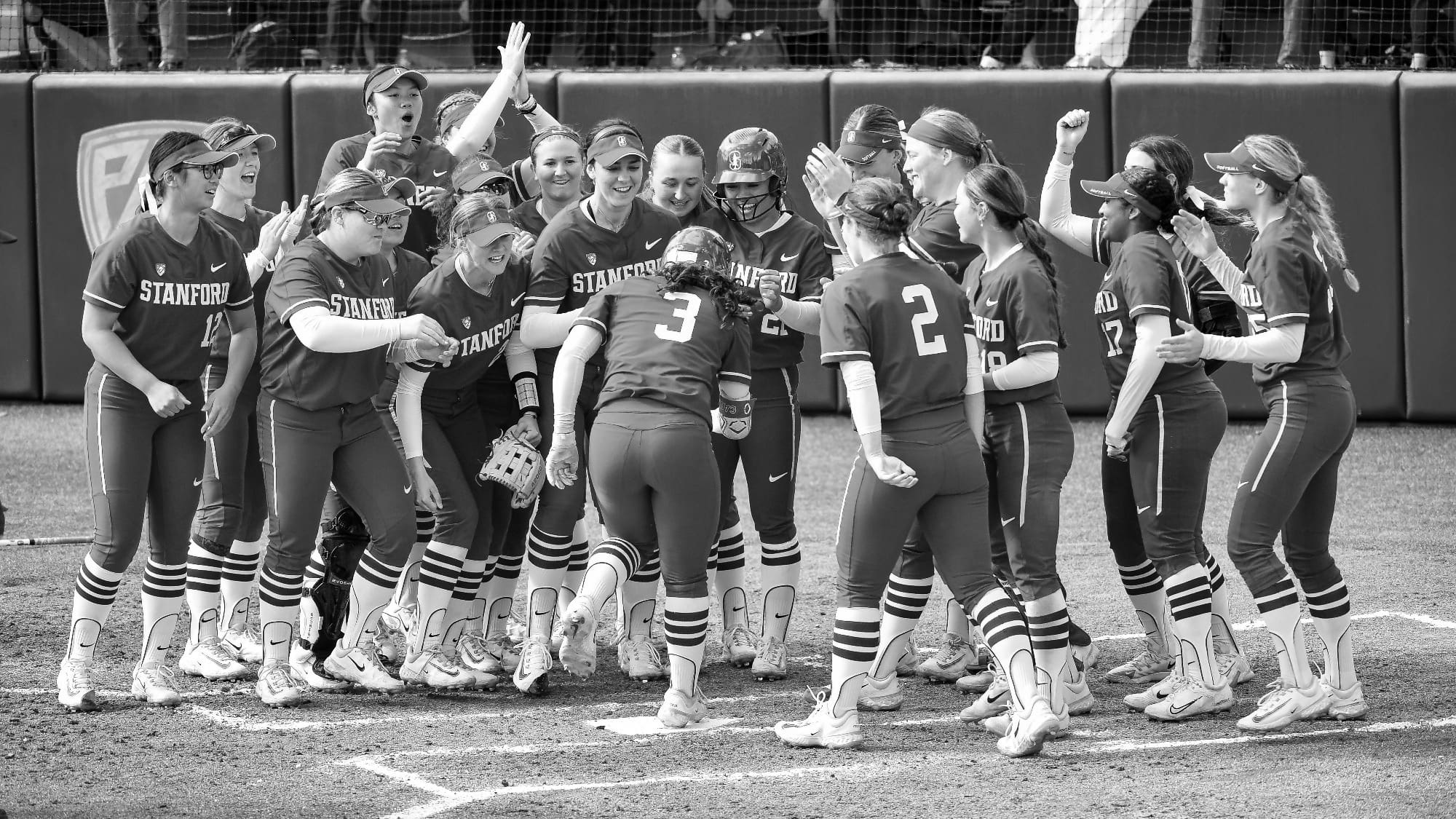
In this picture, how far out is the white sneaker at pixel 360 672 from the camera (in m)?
5.86

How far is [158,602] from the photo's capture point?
5.73 meters

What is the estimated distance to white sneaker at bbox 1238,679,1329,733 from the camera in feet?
17.2

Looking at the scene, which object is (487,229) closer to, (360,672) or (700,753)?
(360,672)

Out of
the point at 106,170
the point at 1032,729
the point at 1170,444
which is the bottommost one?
the point at 1032,729

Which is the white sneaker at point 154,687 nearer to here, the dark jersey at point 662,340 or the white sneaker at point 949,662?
the dark jersey at point 662,340

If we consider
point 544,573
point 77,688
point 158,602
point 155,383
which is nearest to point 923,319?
point 544,573

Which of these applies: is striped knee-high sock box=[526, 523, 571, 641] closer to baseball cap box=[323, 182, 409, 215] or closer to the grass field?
the grass field

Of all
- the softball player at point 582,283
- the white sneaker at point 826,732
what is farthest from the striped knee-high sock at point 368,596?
the white sneaker at point 826,732

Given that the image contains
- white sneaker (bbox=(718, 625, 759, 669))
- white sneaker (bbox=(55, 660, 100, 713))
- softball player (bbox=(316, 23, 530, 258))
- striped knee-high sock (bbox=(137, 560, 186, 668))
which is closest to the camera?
white sneaker (bbox=(55, 660, 100, 713))

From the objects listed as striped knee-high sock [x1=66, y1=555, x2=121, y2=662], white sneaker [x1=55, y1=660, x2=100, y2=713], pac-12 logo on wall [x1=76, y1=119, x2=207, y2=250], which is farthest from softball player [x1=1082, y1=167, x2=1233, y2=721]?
pac-12 logo on wall [x1=76, y1=119, x2=207, y2=250]

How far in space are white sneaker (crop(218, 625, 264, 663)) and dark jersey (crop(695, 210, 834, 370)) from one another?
217cm

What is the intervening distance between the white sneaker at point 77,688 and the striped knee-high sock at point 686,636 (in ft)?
6.48

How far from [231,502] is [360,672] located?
79cm

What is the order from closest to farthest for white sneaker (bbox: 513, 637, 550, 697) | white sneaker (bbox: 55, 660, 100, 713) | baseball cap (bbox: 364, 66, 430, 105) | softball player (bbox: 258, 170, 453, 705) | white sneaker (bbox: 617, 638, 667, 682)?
softball player (bbox: 258, 170, 453, 705)
white sneaker (bbox: 55, 660, 100, 713)
white sneaker (bbox: 513, 637, 550, 697)
white sneaker (bbox: 617, 638, 667, 682)
baseball cap (bbox: 364, 66, 430, 105)
